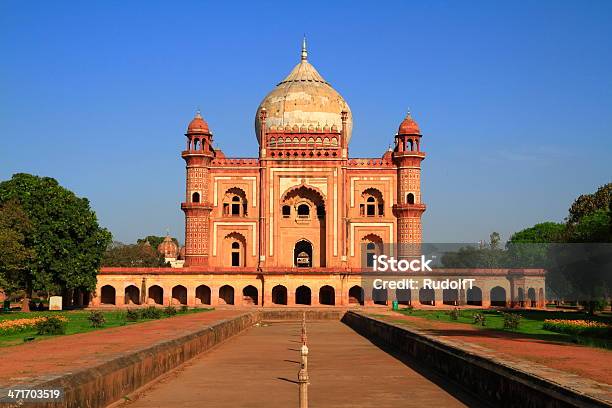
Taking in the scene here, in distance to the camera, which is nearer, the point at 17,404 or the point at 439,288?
the point at 17,404

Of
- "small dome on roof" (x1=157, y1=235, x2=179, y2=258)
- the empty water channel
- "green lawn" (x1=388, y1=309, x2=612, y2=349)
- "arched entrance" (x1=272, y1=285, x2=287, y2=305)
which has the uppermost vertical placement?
"small dome on roof" (x1=157, y1=235, x2=179, y2=258)

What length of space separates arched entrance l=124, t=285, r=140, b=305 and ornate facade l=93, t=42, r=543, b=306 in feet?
0.47

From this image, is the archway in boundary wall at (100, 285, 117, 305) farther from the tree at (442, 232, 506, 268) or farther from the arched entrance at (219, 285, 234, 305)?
the tree at (442, 232, 506, 268)

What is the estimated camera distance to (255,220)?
48844 millimetres

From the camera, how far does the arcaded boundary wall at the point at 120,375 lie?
7.38 m

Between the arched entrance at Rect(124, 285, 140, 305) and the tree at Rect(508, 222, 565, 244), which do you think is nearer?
the arched entrance at Rect(124, 285, 140, 305)

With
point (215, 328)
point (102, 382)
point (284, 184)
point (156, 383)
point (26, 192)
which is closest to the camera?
point (102, 382)

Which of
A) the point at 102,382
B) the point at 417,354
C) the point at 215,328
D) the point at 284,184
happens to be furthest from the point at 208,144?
the point at 102,382

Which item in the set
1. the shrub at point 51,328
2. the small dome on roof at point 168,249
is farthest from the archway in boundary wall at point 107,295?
the small dome on roof at point 168,249

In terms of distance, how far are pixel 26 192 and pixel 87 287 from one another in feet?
19.3

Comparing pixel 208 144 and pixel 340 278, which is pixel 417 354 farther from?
pixel 208 144

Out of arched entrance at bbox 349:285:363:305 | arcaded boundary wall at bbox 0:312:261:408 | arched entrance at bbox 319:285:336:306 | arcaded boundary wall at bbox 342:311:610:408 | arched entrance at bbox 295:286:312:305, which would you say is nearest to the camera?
arcaded boundary wall at bbox 342:311:610:408

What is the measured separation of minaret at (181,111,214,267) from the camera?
47.9m

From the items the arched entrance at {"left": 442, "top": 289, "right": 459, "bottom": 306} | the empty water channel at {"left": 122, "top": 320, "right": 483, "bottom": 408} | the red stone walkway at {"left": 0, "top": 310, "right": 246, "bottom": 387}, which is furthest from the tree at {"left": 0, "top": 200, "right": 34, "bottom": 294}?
the arched entrance at {"left": 442, "top": 289, "right": 459, "bottom": 306}
